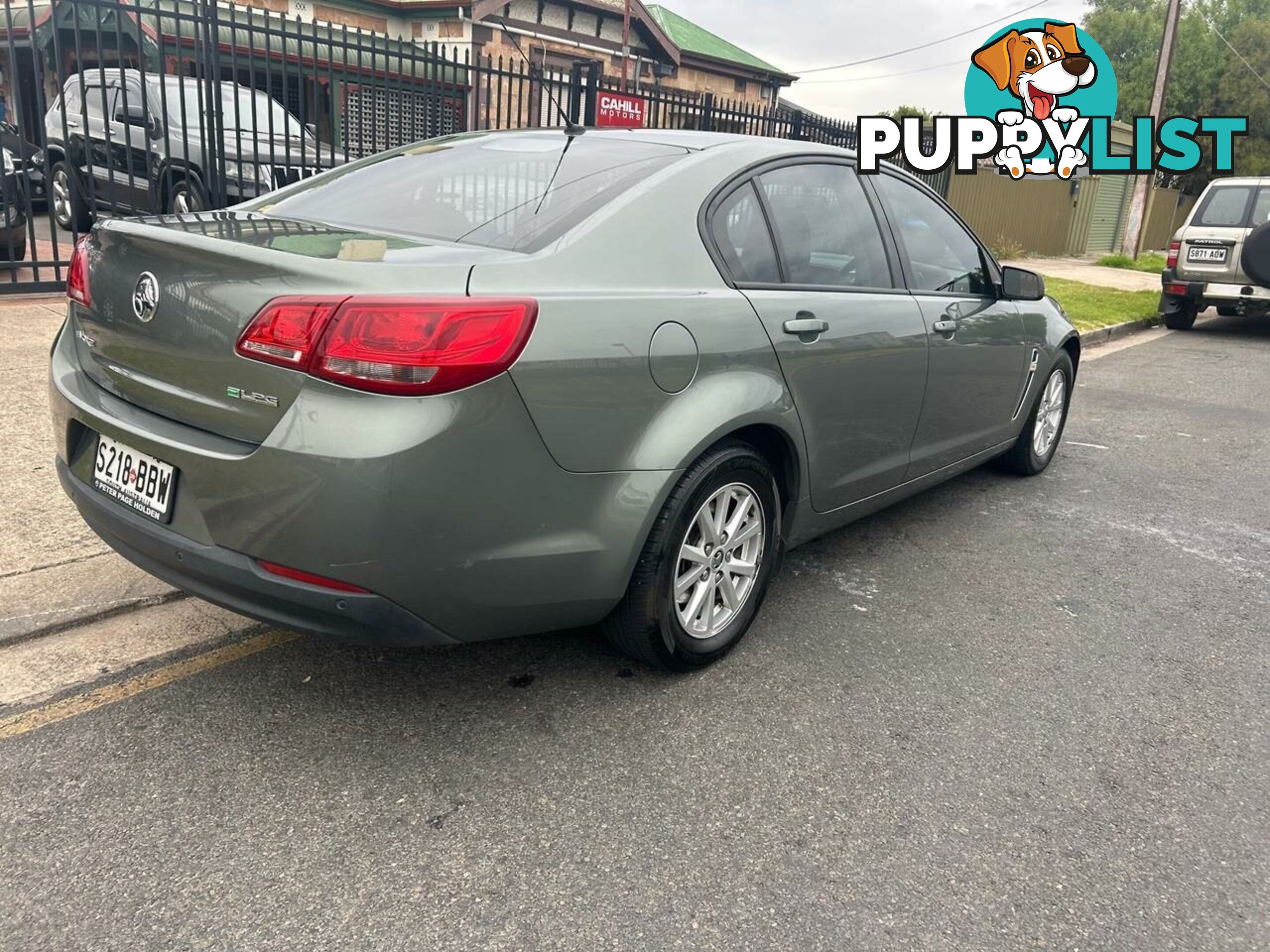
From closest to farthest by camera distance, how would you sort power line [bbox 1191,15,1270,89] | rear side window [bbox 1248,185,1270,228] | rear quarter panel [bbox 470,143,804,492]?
rear quarter panel [bbox 470,143,804,492] < rear side window [bbox 1248,185,1270,228] < power line [bbox 1191,15,1270,89]

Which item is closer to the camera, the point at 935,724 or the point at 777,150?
the point at 935,724

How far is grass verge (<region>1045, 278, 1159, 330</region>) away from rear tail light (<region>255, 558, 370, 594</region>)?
10.8 metres

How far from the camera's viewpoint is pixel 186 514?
8.31ft

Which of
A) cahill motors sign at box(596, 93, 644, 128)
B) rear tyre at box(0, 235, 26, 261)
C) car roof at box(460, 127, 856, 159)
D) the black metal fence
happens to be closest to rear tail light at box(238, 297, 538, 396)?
car roof at box(460, 127, 856, 159)

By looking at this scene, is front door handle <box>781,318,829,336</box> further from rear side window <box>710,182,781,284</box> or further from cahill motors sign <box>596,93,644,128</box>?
cahill motors sign <box>596,93,644,128</box>

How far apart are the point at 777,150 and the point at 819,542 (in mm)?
1709

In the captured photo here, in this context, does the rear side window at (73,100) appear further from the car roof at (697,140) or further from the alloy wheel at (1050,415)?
the alloy wheel at (1050,415)

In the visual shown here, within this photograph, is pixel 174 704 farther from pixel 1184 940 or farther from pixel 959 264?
pixel 959 264

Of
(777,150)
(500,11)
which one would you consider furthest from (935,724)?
(500,11)

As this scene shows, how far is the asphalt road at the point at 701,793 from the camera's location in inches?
86.0

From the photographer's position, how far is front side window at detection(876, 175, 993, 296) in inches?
160

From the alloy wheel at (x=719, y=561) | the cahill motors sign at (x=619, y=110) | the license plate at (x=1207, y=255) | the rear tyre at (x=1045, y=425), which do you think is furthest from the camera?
the license plate at (x=1207, y=255)

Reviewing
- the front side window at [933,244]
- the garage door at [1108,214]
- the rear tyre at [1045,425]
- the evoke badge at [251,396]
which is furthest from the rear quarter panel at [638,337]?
the garage door at [1108,214]

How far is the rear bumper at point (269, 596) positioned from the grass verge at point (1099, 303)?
35.1ft
